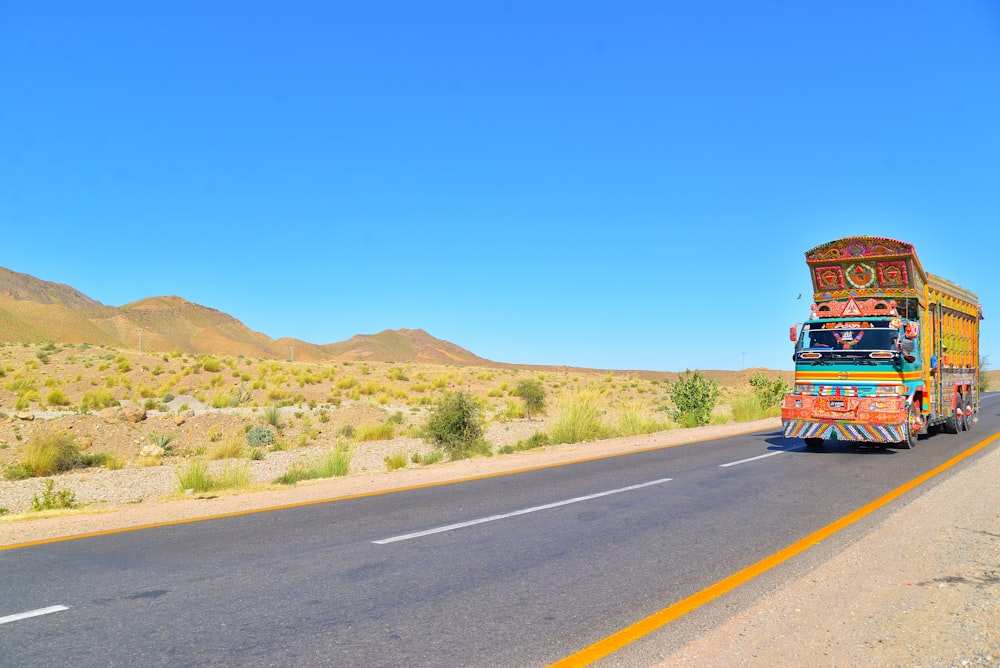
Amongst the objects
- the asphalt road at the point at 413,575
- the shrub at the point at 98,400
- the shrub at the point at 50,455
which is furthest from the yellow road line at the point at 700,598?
the shrub at the point at 98,400

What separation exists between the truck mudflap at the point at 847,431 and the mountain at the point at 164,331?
3657 inches

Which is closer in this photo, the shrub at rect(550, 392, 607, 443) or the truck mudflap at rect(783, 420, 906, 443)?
the truck mudflap at rect(783, 420, 906, 443)

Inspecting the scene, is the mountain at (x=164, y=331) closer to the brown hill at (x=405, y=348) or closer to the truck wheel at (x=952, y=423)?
the brown hill at (x=405, y=348)

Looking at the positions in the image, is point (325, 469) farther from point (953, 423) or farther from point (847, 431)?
point (953, 423)

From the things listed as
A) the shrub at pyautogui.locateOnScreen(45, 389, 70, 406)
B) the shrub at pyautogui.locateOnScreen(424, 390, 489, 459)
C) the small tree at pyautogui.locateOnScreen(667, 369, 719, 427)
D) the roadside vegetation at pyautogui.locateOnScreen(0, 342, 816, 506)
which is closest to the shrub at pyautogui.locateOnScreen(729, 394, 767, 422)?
the roadside vegetation at pyautogui.locateOnScreen(0, 342, 816, 506)

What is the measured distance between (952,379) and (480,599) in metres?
18.0

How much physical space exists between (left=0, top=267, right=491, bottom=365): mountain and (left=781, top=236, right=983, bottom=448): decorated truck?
9274 centimetres

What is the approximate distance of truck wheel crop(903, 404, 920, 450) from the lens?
15.9 meters

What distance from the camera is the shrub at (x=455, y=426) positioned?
833 inches

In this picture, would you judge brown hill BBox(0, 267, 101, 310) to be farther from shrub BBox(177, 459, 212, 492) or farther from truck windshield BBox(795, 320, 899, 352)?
truck windshield BBox(795, 320, 899, 352)

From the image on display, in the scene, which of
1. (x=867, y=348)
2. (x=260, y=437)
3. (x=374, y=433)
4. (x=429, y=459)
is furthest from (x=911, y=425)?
(x=260, y=437)

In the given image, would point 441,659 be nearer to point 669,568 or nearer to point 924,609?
point 669,568

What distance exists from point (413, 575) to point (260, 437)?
1991 cm

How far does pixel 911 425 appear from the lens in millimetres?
16141
